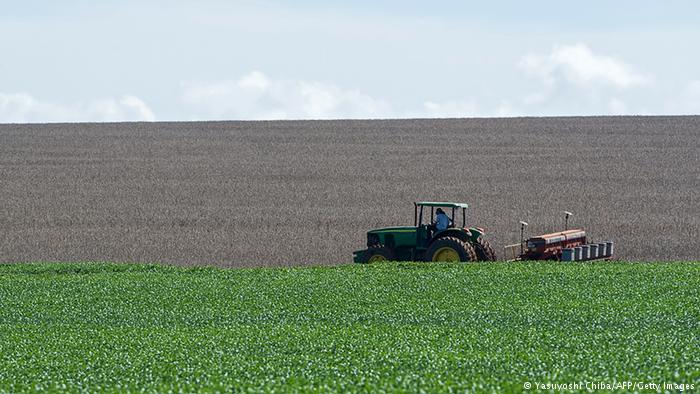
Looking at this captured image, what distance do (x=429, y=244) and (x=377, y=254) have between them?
1484 millimetres

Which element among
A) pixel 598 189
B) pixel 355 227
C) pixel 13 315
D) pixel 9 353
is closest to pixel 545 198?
pixel 598 189

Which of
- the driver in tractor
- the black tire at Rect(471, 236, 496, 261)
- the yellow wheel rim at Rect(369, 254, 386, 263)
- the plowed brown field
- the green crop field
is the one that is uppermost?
the plowed brown field

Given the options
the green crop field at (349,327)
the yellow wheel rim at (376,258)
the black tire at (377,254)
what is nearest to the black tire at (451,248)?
the green crop field at (349,327)

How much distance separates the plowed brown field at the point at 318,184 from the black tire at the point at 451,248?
651 cm

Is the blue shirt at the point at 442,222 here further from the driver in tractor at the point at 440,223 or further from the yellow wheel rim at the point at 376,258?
the yellow wheel rim at the point at 376,258

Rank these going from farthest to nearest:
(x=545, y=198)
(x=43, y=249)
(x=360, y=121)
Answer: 1. (x=360, y=121)
2. (x=545, y=198)
3. (x=43, y=249)

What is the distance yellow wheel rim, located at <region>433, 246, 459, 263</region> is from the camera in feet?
95.8

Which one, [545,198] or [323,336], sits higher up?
[545,198]

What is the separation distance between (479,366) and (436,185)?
3209 cm

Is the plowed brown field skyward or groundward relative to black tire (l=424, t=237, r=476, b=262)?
skyward

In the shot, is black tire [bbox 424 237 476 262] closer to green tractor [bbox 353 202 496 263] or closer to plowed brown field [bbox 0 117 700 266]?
green tractor [bbox 353 202 496 263]

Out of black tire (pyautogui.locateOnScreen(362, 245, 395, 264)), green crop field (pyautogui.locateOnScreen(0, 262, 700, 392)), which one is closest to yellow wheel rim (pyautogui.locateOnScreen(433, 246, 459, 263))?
green crop field (pyautogui.locateOnScreen(0, 262, 700, 392))

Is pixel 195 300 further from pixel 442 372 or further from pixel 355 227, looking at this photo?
pixel 355 227

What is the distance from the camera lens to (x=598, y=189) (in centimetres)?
4531
